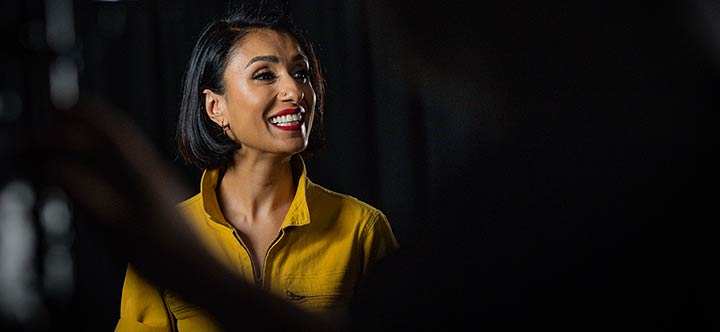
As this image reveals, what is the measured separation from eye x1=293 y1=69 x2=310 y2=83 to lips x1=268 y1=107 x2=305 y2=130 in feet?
0.14

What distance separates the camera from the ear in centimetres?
109

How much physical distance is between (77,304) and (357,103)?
0.62m

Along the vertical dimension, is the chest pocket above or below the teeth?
below

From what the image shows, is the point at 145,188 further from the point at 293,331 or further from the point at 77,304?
the point at 77,304

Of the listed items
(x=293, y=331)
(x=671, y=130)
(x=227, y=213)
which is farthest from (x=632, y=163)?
(x=227, y=213)

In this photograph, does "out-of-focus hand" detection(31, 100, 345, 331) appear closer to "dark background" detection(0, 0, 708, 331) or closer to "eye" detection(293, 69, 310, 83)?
"dark background" detection(0, 0, 708, 331)

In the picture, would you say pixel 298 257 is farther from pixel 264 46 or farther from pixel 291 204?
pixel 264 46

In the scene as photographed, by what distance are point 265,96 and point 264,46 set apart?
7 cm

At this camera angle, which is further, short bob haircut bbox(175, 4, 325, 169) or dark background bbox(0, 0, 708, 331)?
short bob haircut bbox(175, 4, 325, 169)

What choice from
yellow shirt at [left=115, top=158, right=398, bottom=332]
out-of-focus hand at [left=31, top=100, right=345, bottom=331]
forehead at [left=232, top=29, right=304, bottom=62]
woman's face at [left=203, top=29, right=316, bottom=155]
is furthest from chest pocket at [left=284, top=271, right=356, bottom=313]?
out-of-focus hand at [left=31, top=100, right=345, bottom=331]

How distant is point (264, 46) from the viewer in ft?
3.52

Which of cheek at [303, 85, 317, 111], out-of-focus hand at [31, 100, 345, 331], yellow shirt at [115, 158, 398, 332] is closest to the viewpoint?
out-of-focus hand at [31, 100, 345, 331]

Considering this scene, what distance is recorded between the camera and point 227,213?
1.07 metres

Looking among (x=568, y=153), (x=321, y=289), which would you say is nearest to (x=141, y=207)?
(x=568, y=153)
